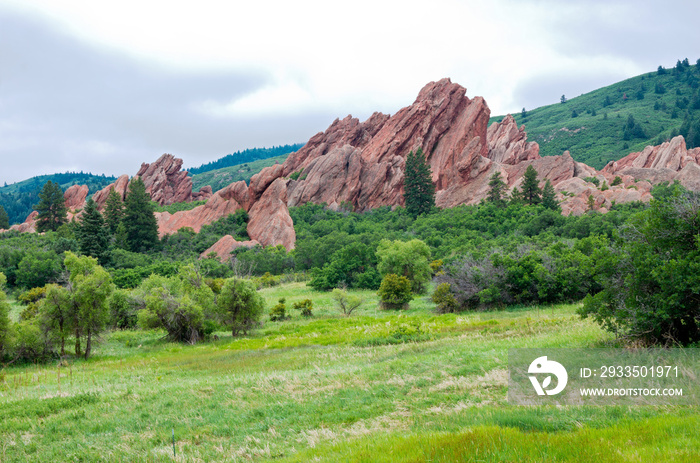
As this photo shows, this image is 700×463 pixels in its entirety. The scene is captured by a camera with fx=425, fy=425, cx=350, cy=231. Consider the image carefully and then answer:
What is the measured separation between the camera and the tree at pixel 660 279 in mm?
9696

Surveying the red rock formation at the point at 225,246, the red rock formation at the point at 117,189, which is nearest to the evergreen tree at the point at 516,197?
the red rock formation at the point at 225,246

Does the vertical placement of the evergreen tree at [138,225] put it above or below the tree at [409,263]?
above

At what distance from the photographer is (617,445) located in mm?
5086

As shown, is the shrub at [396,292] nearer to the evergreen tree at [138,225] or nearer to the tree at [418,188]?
the tree at [418,188]

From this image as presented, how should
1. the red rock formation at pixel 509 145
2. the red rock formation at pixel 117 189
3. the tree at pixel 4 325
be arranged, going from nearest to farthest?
the tree at pixel 4 325, the red rock formation at pixel 117 189, the red rock formation at pixel 509 145

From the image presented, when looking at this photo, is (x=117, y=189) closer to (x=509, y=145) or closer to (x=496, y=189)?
(x=496, y=189)

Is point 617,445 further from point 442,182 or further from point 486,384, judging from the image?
point 442,182

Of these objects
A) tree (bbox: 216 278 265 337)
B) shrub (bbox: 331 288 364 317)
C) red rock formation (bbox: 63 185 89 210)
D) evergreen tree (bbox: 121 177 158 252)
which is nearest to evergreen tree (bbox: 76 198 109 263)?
evergreen tree (bbox: 121 177 158 252)

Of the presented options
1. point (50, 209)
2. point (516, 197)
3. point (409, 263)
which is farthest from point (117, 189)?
point (516, 197)

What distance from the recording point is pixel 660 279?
9.78 meters

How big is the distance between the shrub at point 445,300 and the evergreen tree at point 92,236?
52.5 m

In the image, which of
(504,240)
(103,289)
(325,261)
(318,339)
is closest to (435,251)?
(504,240)

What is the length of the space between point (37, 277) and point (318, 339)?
4814 cm

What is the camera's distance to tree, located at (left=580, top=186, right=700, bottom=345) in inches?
382
